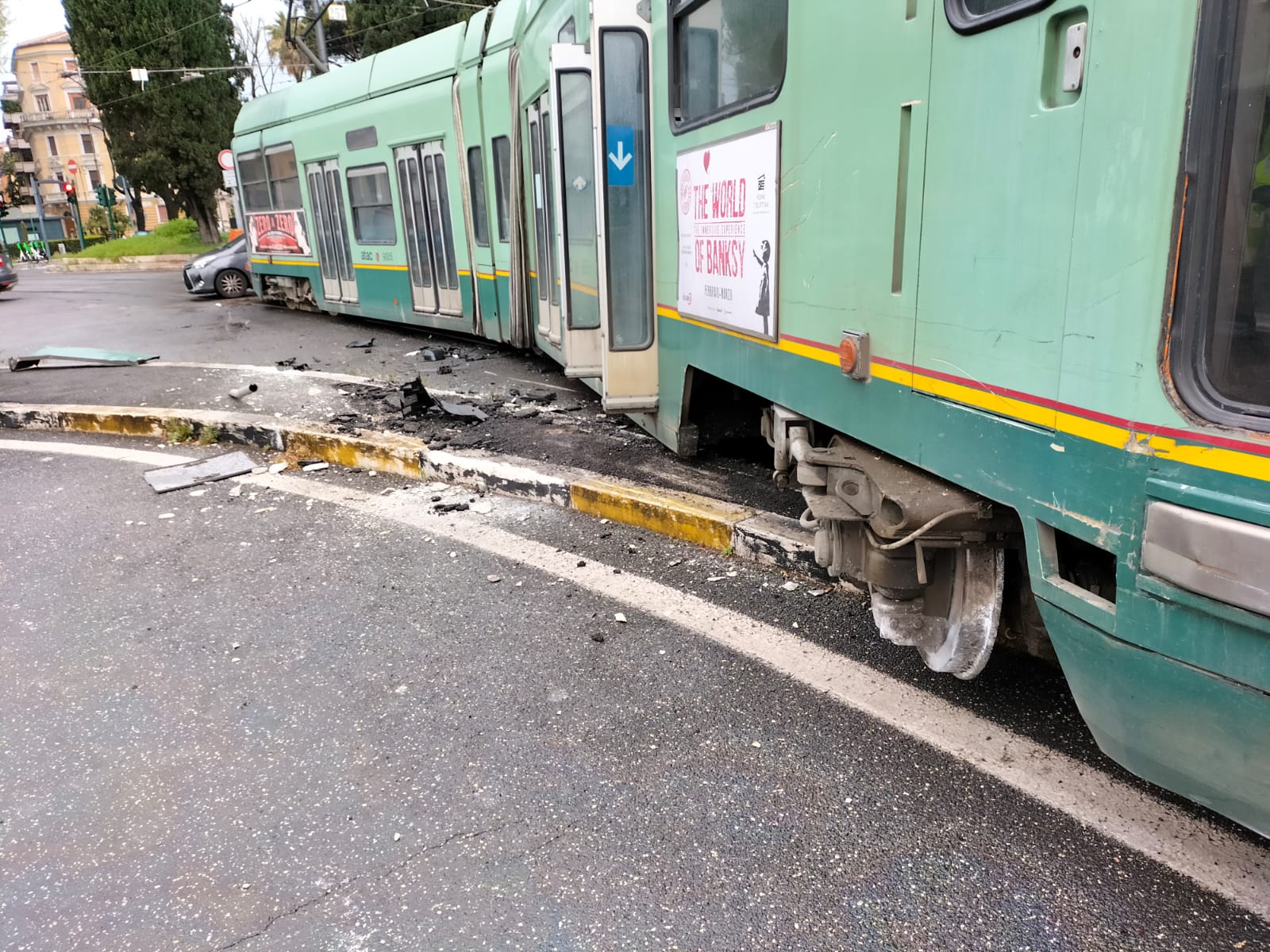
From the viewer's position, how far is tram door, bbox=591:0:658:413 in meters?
4.68

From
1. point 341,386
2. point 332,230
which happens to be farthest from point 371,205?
point 341,386

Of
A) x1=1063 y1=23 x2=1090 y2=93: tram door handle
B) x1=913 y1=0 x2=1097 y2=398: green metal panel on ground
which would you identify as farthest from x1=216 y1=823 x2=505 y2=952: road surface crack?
x1=1063 y1=23 x2=1090 y2=93: tram door handle

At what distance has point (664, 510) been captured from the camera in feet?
15.5

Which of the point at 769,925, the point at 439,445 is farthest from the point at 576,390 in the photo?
the point at 769,925

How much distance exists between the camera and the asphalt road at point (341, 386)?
18.7ft

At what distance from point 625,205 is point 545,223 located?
2.42m

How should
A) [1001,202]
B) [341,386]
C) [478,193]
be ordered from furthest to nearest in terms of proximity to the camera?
[478,193] → [341,386] → [1001,202]

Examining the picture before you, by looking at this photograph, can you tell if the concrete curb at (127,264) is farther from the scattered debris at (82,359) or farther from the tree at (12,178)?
the tree at (12,178)

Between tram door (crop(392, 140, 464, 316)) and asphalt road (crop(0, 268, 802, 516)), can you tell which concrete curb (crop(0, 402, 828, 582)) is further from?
tram door (crop(392, 140, 464, 316))

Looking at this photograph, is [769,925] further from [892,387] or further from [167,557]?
[167,557]

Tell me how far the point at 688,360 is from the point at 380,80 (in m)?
8.30

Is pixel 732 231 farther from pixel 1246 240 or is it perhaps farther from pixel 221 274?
pixel 221 274

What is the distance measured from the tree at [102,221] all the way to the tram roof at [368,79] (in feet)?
172

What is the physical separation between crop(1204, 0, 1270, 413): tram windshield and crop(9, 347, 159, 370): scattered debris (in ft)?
35.0
